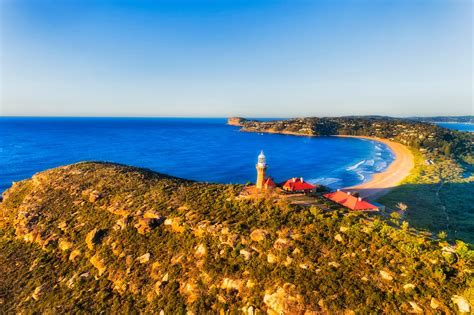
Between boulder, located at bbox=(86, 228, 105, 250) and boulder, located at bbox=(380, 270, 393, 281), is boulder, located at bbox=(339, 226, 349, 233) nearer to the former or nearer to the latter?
boulder, located at bbox=(380, 270, 393, 281)

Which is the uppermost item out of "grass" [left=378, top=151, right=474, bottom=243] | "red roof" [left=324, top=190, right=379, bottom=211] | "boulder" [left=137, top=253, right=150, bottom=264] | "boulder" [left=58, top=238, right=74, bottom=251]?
"red roof" [left=324, top=190, right=379, bottom=211]

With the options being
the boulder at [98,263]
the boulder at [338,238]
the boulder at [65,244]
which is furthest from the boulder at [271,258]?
the boulder at [65,244]

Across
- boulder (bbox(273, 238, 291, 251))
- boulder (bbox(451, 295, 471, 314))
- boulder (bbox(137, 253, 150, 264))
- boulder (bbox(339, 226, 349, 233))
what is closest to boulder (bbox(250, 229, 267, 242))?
boulder (bbox(273, 238, 291, 251))

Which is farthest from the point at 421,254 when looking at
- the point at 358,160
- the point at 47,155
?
the point at 47,155

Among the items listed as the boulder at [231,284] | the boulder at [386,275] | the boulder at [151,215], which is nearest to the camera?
the boulder at [386,275]

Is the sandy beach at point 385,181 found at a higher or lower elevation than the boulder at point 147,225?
lower

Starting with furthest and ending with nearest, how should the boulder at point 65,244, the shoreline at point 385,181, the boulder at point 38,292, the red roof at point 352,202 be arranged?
the shoreline at point 385,181 < the red roof at point 352,202 < the boulder at point 65,244 < the boulder at point 38,292

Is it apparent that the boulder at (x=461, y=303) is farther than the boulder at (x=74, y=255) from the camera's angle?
No

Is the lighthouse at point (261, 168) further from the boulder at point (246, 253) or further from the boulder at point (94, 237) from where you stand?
the boulder at point (94, 237)

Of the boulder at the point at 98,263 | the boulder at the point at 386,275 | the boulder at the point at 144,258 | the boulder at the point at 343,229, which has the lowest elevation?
the boulder at the point at 98,263

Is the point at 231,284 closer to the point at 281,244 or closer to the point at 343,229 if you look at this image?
the point at 281,244
